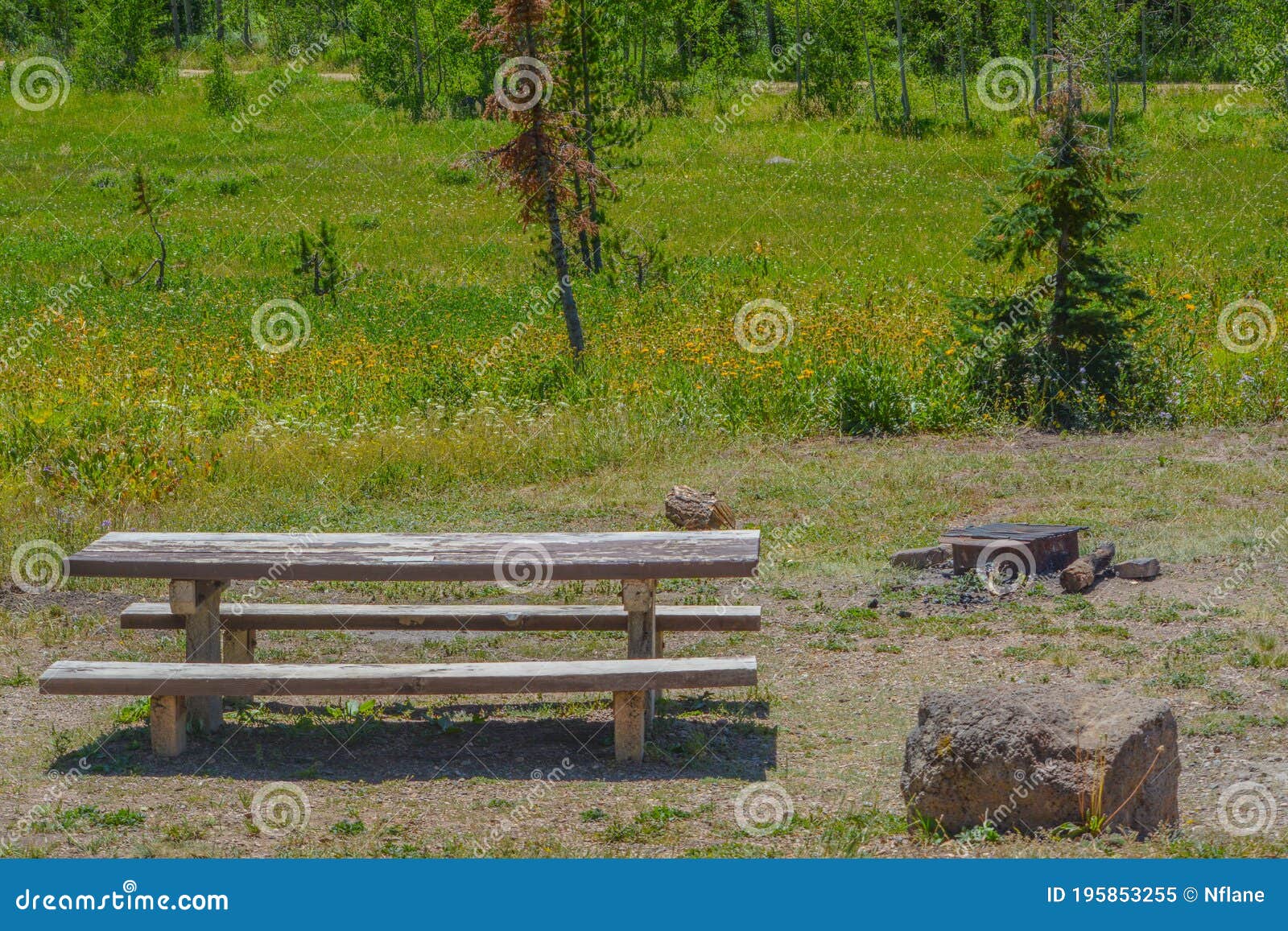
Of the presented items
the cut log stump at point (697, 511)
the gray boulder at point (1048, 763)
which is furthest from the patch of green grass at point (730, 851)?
the cut log stump at point (697, 511)

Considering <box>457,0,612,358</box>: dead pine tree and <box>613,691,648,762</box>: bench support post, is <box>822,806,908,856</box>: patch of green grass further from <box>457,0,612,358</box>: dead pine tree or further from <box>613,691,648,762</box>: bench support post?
<box>457,0,612,358</box>: dead pine tree

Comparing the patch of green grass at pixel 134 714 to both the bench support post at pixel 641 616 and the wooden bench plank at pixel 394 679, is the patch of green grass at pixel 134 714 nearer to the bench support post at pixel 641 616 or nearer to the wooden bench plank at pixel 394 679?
the wooden bench plank at pixel 394 679

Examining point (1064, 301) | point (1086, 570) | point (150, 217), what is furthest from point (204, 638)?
point (150, 217)

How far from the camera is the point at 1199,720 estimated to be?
6.05 meters

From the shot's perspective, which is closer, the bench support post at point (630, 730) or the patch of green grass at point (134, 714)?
the bench support post at point (630, 730)

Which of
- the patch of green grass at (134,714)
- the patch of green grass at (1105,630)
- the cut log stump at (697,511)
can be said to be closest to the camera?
the patch of green grass at (134,714)

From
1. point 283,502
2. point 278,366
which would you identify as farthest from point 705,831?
point 278,366

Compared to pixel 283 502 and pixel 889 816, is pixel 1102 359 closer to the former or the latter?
pixel 283 502

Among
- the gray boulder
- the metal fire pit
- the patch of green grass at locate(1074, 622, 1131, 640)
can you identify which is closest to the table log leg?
the gray boulder

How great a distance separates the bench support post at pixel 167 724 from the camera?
5.96 metres

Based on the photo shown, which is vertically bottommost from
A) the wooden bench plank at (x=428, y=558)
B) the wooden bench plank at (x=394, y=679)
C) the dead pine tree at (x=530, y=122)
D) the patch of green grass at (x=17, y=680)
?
the patch of green grass at (x=17, y=680)

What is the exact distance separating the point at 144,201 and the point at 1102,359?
1455cm

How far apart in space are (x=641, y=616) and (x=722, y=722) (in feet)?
2.25

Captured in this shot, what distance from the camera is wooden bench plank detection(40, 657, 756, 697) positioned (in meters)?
5.83
